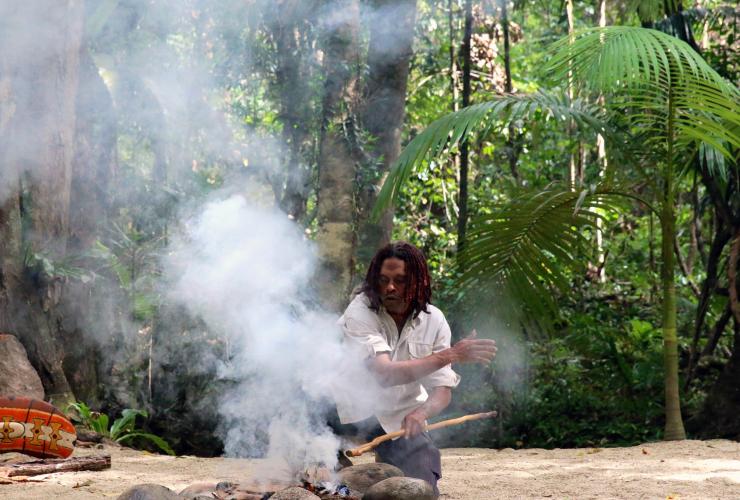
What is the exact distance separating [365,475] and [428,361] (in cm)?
55

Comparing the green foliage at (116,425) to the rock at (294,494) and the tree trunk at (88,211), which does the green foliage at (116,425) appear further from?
the rock at (294,494)

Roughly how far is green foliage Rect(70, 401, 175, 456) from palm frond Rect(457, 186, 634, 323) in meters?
2.46

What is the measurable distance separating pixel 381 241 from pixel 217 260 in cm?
249

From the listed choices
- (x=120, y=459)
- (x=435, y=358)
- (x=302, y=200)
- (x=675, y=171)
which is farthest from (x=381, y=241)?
(x=435, y=358)

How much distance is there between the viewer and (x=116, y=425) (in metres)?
6.02

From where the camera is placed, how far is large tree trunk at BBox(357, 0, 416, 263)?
Result: 24.7 feet

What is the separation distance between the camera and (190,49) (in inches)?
329

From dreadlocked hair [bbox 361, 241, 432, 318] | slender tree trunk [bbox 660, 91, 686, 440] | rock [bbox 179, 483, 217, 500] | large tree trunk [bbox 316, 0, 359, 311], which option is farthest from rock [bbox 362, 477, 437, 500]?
large tree trunk [bbox 316, 0, 359, 311]

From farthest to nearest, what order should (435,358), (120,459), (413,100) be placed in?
(413,100), (120,459), (435,358)

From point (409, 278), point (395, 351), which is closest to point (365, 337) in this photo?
point (395, 351)

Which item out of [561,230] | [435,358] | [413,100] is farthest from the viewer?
[413,100]

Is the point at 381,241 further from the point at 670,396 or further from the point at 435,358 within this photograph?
the point at 435,358

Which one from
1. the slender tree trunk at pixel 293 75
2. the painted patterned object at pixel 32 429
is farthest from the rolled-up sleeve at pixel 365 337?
the slender tree trunk at pixel 293 75

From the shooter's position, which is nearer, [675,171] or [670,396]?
[670,396]
